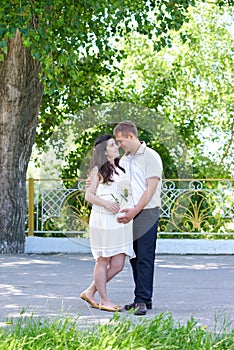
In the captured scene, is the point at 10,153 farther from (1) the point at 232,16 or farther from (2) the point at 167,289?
(1) the point at 232,16

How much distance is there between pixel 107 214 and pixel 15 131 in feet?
21.0

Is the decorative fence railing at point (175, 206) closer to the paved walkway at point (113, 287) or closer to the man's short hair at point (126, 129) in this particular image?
the paved walkway at point (113, 287)

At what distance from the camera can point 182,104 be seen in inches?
899

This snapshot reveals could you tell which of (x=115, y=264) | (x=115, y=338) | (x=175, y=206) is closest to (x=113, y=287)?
(x=115, y=264)

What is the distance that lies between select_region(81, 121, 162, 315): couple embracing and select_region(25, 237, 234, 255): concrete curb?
240 inches

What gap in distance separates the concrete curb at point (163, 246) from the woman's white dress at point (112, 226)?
6112 millimetres

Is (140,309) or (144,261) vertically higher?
(144,261)

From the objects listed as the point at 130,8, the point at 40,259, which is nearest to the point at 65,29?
the point at 130,8

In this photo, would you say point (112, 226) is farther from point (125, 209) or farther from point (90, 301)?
point (90, 301)

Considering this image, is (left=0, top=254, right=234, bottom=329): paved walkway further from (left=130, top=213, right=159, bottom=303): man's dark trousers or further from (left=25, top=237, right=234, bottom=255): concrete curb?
(left=25, top=237, right=234, bottom=255): concrete curb

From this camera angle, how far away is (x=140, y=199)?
6816 mm

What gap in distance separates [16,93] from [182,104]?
10650 mm

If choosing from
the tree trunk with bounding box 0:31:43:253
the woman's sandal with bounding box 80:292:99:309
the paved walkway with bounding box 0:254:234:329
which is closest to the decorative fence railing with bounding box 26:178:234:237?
the tree trunk with bounding box 0:31:43:253

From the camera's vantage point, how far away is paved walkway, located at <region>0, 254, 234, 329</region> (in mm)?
6867
